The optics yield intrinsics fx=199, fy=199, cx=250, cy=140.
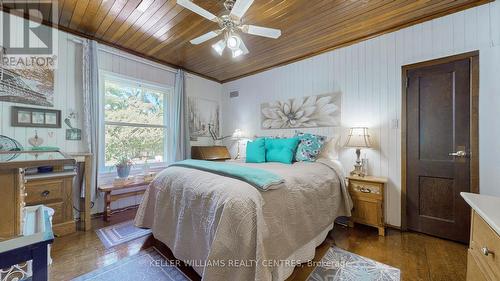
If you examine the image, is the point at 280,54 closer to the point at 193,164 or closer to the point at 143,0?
the point at 143,0

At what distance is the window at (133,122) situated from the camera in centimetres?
306

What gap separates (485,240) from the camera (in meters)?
0.92

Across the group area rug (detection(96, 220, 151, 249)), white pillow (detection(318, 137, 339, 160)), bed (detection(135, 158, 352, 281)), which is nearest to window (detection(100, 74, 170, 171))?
area rug (detection(96, 220, 151, 249))

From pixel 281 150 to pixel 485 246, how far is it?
6.63 feet

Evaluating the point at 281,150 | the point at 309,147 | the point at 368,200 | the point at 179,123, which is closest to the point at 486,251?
the point at 368,200

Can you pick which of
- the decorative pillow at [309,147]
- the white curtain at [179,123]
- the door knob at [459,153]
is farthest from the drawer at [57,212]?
the door knob at [459,153]

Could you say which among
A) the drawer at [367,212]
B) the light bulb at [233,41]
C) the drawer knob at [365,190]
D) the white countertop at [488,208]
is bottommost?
the drawer at [367,212]

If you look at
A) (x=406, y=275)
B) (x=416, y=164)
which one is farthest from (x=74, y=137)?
(x=416, y=164)

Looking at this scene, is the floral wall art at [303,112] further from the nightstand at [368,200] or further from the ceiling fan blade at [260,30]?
the ceiling fan blade at [260,30]

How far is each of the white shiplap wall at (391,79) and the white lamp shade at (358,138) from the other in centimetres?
17

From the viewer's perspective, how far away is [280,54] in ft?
10.7

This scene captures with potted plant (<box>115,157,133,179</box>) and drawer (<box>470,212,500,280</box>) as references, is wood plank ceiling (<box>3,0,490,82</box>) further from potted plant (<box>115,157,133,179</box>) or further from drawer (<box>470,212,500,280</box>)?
drawer (<box>470,212,500,280</box>)

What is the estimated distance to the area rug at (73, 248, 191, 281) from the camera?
62.0 inches

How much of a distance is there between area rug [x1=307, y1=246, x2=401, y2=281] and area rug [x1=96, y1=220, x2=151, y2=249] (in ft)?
6.29
